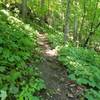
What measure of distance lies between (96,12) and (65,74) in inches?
408

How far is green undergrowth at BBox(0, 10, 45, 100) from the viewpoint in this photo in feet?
18.9

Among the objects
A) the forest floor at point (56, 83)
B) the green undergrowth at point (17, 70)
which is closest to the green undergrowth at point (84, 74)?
the forest floor at point (56, 83)

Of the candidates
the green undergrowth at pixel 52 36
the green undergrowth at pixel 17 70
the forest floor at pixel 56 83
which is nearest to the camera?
the green undergrowth at pixel 17 70

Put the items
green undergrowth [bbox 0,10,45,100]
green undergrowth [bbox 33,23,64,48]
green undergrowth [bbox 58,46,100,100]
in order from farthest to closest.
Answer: green undergrowth [bbox 33,23,64,48] → green undergrowth [bbox 58,46,100,100] → green undergrowth [bbox 0,10,45,100]

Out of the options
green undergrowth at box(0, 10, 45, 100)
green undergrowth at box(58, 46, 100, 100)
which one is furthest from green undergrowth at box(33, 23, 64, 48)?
green undergrowth at box(0, 10, 45, 100)

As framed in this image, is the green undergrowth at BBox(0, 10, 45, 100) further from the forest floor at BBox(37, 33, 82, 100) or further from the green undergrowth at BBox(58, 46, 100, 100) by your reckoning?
the green undergrowth at BBox(58, 46, 100, 100)

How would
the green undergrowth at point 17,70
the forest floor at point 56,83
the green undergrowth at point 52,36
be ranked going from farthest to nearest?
the green undergrowth at point 52,36
the forest floor at point 56,83
the green undergrowth at point 17,70

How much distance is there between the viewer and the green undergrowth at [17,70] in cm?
576

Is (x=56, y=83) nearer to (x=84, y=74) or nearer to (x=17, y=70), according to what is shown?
(x=84, y=74)

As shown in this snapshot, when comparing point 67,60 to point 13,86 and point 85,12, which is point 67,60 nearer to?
point 13,86

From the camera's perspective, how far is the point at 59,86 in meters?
7.48

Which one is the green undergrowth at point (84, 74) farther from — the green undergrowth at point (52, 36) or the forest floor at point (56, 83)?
the green undergrowth at point (52, 36)

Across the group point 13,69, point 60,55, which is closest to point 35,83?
point 13,69

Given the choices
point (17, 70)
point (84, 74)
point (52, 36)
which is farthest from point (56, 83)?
point (52, 36)
